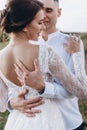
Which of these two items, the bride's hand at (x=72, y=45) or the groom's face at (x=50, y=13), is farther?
the groom's face at (x=50, y=13)

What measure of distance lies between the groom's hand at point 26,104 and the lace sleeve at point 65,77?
14 centimetres

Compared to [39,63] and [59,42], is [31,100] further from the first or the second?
[59,42]

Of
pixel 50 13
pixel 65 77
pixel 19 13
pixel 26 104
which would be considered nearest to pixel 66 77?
pixel 65 77

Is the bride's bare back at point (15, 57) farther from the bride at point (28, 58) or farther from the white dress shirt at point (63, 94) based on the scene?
the white dress shirt at point (63, 94)

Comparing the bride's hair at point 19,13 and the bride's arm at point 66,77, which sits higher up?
the bride's hair at point 19,13

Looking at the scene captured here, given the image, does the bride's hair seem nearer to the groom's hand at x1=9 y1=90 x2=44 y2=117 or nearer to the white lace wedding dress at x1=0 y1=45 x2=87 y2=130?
the white lace wedding dress at x1=0 y1=45 x2=87 y2=130

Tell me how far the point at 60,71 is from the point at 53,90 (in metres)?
0.12

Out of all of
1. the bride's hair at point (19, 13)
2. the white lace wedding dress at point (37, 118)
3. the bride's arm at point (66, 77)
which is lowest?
the white lace wedding dress at point (37, 118)

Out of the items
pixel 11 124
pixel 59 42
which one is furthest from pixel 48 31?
pixel 11 124

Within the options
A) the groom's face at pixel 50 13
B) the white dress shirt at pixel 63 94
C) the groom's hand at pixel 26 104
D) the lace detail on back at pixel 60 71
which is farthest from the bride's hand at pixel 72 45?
the groom's hand at pixel 26 104

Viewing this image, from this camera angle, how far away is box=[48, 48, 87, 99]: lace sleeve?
81.4 inches

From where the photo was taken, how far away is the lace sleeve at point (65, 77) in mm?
2068

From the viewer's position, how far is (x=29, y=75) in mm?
2041

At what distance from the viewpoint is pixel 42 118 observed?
215 centimetres
